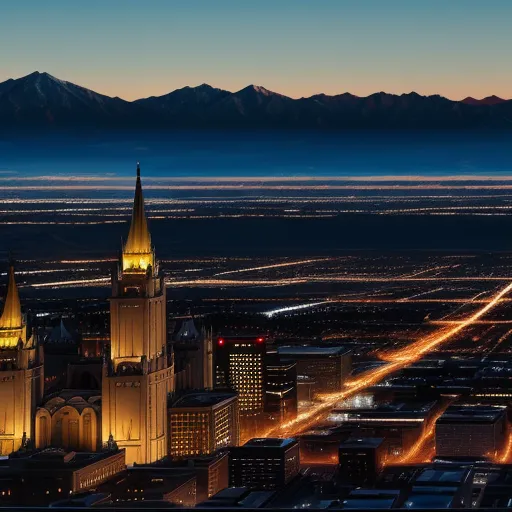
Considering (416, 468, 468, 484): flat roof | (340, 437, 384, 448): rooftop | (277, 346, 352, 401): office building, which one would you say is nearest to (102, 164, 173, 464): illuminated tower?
(340, 437, 384, 448): rooftop

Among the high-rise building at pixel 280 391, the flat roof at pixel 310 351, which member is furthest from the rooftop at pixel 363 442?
the flat roof at pixel 310 351

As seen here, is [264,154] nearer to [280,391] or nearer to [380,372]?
[380,372]

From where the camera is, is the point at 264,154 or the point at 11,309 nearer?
the point at 11,309

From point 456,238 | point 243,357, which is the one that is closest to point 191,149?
point 456,238

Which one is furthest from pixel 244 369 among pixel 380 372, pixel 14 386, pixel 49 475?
pixel 49 475

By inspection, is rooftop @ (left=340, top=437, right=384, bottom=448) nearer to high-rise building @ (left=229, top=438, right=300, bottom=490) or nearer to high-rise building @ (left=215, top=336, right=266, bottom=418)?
high-rise building @ (left=229, top=438, right=300, bottom=490)
